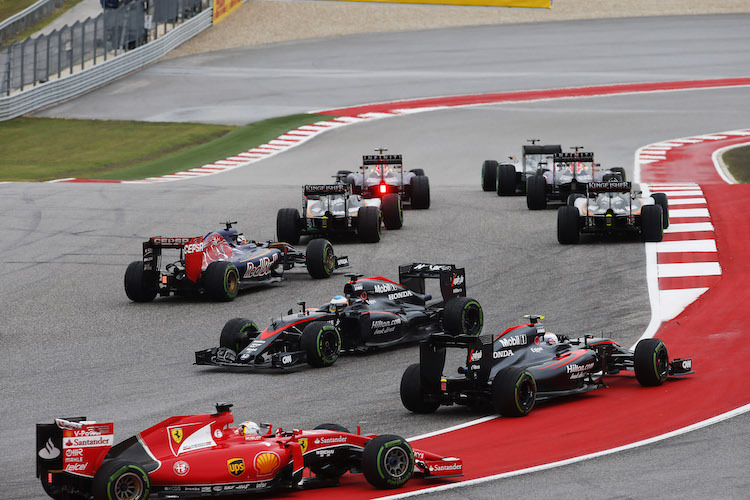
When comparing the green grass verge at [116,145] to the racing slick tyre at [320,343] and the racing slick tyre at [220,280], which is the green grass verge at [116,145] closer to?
the racing slick tyre at [220,280]

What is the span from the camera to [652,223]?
25656mm

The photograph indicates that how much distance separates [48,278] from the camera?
80.2 feet

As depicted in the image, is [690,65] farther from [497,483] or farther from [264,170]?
[497,483]

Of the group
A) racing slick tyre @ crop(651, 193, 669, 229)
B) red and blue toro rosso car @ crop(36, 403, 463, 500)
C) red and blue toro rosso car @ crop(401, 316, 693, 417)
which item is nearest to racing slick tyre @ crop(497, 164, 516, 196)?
racing slick tyre @ crop(651, 193, 669, 229)

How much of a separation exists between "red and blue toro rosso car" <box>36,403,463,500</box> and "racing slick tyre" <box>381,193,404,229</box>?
16163 mm

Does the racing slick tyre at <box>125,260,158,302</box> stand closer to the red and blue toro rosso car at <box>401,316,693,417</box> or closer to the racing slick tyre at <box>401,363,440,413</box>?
the red and blue toro rosso car at <box>401,316,693,417</box>

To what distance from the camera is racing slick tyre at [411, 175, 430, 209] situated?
31.1 meters

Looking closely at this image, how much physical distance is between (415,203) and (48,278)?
10.3 meters

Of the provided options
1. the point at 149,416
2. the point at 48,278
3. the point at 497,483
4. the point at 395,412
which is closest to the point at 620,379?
the point at 395,412

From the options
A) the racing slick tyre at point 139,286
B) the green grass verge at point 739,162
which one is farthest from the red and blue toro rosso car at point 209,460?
the green grass verge at point 739,162

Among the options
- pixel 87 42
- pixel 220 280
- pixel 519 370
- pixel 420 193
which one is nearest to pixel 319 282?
pixel 220 280

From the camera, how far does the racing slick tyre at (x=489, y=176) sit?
3403 centimetres

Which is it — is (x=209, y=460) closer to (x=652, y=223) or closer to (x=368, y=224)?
(x=368, y=224)

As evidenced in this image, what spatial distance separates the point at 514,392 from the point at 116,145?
32.9 meters
